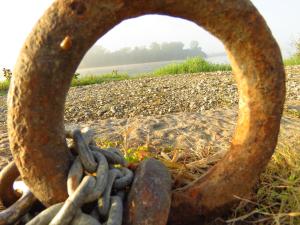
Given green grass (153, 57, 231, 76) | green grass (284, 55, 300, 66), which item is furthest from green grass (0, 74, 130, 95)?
green grass (284, 55, 300, 66)

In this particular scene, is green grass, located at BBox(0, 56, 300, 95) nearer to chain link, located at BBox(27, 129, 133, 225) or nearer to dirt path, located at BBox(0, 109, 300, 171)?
dirt path, located at BBox(0, 109, 300, 171)

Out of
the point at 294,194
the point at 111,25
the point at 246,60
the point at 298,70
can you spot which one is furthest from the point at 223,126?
the point at 298,70

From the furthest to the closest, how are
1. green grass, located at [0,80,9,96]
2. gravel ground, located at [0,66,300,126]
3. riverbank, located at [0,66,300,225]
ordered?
1. green grass, located at [0,80,9,96]
2. gravel ground, located at [0,66,300,126]
3. riverbank, located at [0,66,300,225]

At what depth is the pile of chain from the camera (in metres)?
1.37

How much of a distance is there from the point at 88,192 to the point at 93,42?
1.84 ft

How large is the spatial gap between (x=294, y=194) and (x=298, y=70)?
7.79m

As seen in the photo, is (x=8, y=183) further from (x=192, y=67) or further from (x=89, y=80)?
(x=192, y=67)

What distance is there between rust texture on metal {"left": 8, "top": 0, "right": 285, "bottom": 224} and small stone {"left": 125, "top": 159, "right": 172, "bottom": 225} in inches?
5.9

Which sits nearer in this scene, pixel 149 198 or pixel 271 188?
pixel 149 198

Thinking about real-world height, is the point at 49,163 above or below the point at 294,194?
above

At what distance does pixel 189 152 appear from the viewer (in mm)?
2713

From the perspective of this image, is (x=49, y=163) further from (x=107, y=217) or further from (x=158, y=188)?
(x=158, y=188)

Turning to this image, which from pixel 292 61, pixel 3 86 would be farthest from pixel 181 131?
pixel 292 61

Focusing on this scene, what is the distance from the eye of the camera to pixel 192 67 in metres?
11.6
